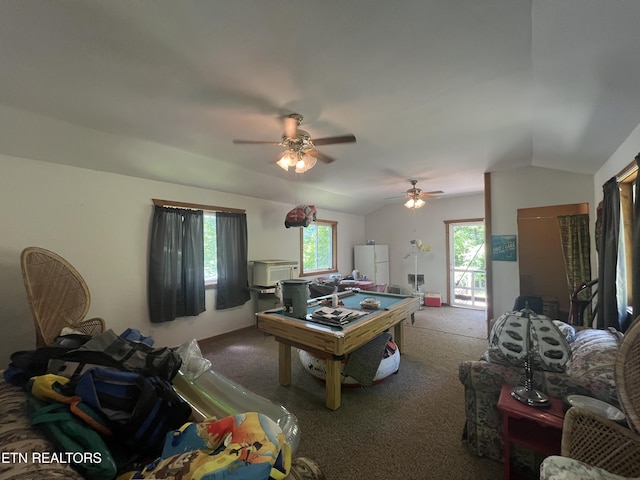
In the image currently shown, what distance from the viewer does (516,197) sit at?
13.3 ft

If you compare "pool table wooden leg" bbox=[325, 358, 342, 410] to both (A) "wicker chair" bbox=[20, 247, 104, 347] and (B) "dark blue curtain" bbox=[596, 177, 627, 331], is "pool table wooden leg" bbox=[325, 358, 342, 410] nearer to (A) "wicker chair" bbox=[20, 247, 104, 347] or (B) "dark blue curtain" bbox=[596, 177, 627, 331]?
(A) "wicker chair" bbox=[20, 247, 104, 347]

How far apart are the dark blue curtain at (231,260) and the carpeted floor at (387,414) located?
0.71 m

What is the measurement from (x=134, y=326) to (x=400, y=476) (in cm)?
324

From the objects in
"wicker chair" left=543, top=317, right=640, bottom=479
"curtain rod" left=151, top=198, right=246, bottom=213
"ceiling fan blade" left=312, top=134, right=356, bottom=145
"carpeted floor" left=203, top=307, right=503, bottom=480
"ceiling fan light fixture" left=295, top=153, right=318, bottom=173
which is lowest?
"carpeted floor" left=203, top=307, right=503, bottom=480

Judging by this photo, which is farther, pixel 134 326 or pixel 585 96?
pixel 134 326

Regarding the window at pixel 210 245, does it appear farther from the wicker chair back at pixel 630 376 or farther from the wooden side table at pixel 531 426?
the wicker chair back at pixel 630 376

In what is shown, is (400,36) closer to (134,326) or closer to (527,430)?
(527,430)

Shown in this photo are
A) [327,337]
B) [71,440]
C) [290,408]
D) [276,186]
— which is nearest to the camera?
[71,440]

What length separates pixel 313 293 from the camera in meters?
5.00

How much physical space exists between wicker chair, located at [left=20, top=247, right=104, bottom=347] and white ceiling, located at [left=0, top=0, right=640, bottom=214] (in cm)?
117

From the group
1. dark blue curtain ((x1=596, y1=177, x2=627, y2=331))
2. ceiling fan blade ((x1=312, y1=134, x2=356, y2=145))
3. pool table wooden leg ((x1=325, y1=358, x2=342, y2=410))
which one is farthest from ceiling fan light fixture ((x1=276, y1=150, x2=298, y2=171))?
dark blue curtain ((x1=596, y1=177, x2=627, y2=331))

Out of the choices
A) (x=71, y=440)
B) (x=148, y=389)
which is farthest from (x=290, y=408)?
(x=71, y=440)

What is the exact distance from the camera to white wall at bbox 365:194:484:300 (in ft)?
19.5

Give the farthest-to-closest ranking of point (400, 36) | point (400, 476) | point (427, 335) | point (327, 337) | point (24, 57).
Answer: point (427, 335)
point (327, 337)
point (400, 476)
point (24, 57)
point (400, 36)
